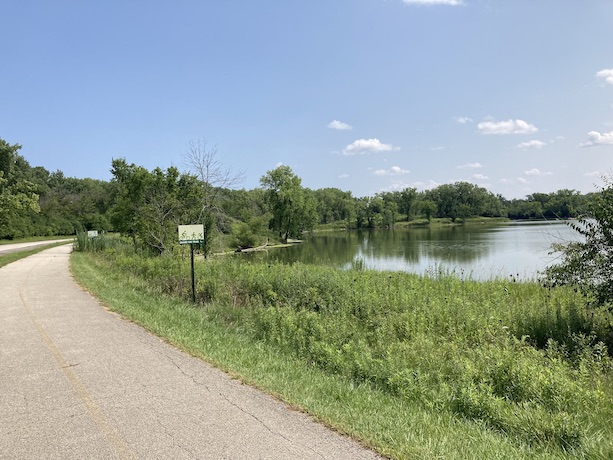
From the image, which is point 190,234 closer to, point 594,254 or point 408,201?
point 594,254

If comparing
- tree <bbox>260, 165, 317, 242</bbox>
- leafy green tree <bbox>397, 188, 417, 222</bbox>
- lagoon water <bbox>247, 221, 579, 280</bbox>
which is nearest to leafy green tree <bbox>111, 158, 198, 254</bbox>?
lagoon water <bbox>247, 221, 579, 280</bbox>

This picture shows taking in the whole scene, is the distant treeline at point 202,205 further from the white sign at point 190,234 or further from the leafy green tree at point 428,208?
the white sign at point 190,234

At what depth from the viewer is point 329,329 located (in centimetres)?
851

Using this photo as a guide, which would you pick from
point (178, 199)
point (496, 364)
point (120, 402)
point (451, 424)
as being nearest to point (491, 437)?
point (451, 424)

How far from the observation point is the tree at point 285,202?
80875 mm

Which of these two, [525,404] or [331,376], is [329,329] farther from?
[525,404]

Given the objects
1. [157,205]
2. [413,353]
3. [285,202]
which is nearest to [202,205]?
[157,205]

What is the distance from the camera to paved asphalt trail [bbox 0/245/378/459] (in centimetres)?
358

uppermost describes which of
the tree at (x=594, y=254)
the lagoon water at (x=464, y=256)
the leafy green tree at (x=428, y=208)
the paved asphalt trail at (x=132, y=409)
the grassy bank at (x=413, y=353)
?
the leafy green tree at (x=428, y=208)

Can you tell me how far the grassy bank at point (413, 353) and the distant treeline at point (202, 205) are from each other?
296cm

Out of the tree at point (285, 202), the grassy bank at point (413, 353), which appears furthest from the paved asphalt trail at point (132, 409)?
the tree at point (285, 202)

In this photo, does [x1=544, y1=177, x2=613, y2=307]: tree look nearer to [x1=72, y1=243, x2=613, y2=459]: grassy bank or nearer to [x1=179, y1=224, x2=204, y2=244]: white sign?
[x1=72, y1=243, x2=613, y2=459]: grassy bank

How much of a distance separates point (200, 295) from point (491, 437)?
10638 mm

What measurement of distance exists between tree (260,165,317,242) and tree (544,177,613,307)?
71732mm
